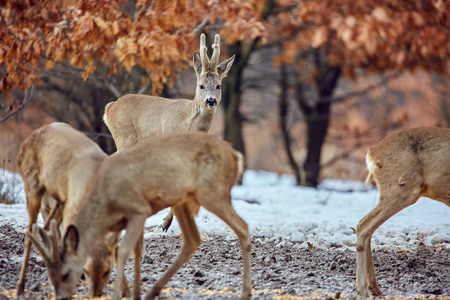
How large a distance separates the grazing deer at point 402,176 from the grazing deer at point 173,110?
112 inches

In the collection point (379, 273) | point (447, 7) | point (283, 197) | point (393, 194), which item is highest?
point (447, 7)

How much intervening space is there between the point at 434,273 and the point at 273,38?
448 inches

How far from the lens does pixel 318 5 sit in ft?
48.3

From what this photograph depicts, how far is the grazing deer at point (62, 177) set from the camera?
18.3 feet

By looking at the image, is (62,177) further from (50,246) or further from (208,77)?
(208,77)

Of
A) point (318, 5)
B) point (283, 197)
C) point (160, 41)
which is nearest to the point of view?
point (160, 41)

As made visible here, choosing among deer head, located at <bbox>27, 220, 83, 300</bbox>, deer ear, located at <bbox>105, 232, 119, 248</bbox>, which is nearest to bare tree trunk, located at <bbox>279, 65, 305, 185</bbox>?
deer ear, located at <bbox>105, 232, 119, 248</bbox>

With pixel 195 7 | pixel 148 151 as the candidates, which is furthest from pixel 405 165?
pixel 195 7

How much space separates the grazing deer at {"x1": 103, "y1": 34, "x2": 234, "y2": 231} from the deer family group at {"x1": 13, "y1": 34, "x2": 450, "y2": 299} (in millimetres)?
2813

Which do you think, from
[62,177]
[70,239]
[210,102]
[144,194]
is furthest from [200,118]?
[70,239]

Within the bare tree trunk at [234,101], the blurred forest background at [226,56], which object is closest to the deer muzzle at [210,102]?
the blurred forest background at [226,56]

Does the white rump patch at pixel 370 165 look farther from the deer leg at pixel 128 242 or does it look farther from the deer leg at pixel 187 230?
the deer leg at pixel 128 242

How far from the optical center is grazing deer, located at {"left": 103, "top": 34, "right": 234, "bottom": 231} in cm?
936

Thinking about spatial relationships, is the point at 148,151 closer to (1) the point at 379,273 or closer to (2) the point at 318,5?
(1) the point at 379,273
